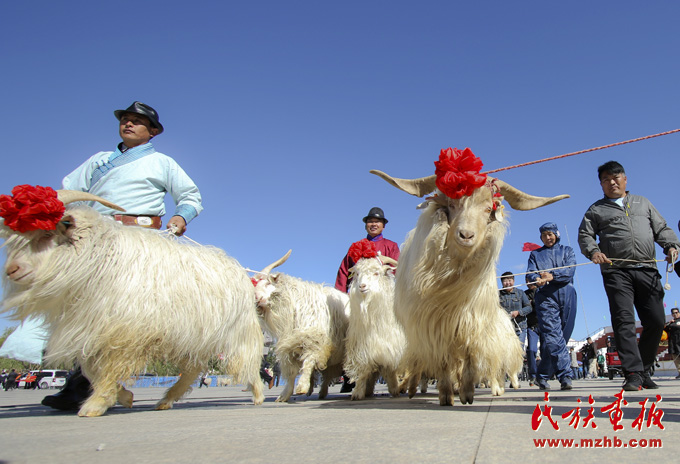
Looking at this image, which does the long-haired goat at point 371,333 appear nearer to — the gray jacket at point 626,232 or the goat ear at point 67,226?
the gray jacket at point 626,232

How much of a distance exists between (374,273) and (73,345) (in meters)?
3.40

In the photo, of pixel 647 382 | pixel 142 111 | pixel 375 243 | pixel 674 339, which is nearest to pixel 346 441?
pixel 142 111

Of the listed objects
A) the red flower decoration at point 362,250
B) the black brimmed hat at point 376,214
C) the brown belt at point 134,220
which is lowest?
the brown belt at point 134,220

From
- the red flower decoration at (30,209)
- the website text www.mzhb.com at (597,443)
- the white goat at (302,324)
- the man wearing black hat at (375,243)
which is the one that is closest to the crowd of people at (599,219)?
the red flower decoration at (30,209)

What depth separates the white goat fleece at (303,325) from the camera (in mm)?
6121

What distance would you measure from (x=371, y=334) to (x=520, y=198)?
236cm

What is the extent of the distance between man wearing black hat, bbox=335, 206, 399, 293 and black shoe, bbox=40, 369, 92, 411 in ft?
13.0

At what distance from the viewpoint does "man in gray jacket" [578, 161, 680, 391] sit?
488cm

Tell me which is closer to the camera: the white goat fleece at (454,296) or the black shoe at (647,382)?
the white goat fleece at (454,296)

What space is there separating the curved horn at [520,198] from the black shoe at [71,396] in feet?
13.7

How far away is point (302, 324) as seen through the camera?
6.31 meters

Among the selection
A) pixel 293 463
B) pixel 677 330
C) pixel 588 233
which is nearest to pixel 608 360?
pixel 677 330

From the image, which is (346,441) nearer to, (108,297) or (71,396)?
(108,297)

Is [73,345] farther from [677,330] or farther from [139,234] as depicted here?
[677,330]
